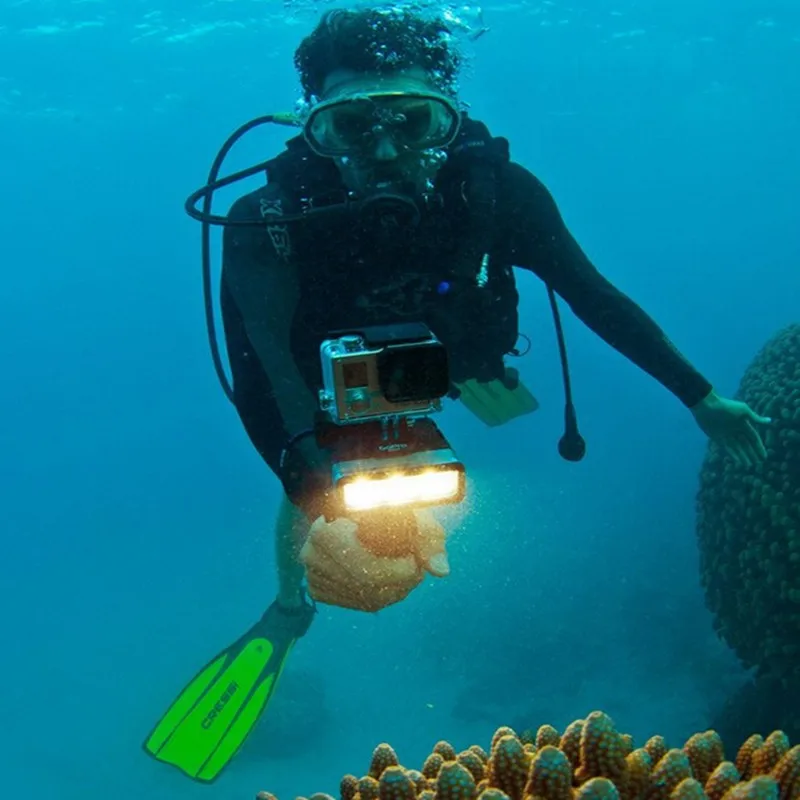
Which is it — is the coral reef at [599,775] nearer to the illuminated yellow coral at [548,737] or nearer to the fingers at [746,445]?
the illuminated yellow coral at [548,737]

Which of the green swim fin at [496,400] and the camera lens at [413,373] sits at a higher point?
the green swim fin at [496,400]

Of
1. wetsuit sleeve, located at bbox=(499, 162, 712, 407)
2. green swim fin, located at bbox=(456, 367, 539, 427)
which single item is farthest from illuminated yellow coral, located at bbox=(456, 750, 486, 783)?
green swim fin, located at bbox=(456, 367, 539, 427)

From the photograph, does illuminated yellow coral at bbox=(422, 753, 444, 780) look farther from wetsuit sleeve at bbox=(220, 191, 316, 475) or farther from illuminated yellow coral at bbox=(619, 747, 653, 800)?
wetsuit sleeve at bbox=(220, 191, 316, 475)

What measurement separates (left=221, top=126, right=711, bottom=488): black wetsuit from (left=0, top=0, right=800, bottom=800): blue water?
9101mm

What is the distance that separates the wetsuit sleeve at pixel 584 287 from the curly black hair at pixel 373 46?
2.74 ft

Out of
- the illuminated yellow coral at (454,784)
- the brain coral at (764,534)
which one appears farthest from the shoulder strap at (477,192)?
the brain coral at (764,534)

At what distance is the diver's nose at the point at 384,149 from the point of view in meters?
4.03

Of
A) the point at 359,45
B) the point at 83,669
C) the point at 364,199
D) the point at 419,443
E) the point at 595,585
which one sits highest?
the point at 83,669

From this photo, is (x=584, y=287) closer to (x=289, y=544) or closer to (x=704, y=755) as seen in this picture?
(x=704, y=755)

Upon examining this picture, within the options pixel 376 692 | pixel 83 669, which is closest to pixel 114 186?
pixel 83 669

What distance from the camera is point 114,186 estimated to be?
158 ft

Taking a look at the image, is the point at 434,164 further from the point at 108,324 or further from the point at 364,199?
the point at 108,324

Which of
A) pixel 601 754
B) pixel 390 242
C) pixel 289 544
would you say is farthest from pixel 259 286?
pixel 601 754

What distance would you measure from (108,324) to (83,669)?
152 ft
